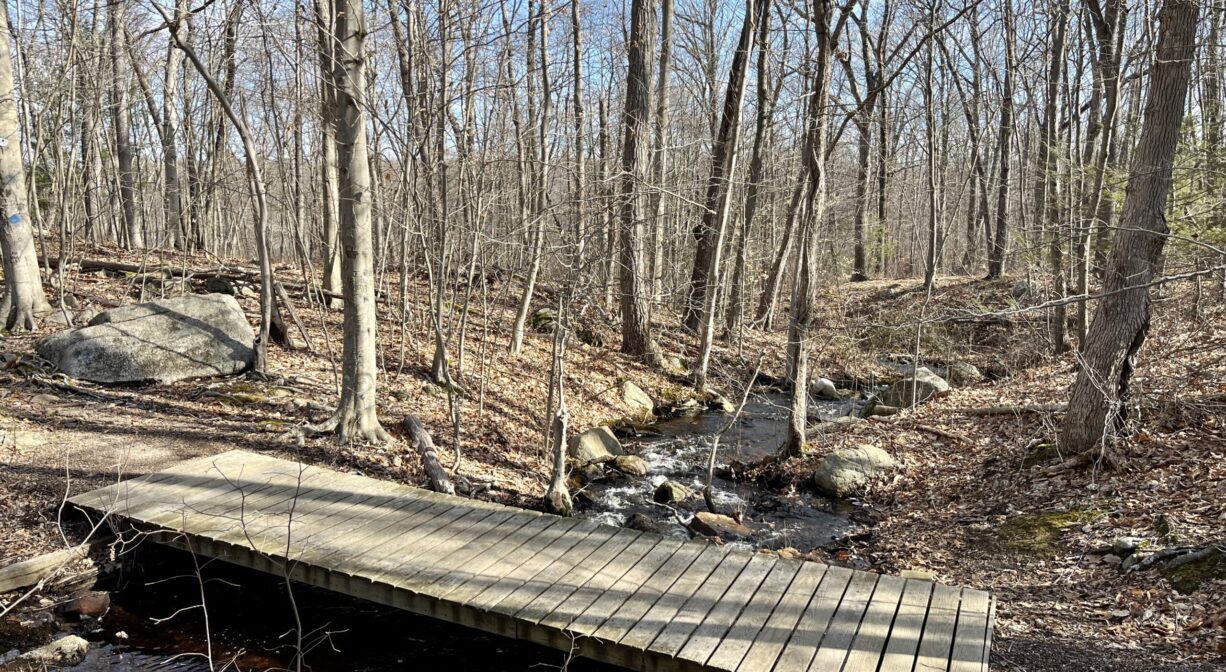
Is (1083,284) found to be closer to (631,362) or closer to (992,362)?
(992,362)

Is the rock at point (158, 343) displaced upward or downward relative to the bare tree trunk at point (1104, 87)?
downward

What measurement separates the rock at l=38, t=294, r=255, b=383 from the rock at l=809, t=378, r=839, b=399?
34.7 feet

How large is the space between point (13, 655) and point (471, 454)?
15.5 ft

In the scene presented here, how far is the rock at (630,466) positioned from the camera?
969 cm

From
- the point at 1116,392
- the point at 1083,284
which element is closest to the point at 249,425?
the point at 1116,392

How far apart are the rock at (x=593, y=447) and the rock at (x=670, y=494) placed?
1189 millimetres

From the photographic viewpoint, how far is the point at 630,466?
9.75 metres

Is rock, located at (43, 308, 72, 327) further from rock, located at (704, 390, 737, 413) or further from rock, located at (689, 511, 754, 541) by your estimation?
rock, located at (704, 390, 737, 413)

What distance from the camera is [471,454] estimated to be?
8.80m

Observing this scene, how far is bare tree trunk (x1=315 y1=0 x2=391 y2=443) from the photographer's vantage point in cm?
710

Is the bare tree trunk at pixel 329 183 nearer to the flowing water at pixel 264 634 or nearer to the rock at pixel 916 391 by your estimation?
the flowing water at pixel 264 634

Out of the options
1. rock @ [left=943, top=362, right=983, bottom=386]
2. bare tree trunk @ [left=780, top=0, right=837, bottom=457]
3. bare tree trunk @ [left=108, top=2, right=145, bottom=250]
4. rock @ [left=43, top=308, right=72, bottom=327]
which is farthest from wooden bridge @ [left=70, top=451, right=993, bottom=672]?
bare tree trunk @ [left=108, top=2, right=145, bottom=250]

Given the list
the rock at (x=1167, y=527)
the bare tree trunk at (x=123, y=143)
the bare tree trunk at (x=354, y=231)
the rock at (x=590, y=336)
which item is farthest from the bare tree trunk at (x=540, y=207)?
the bare tree trunk at (x=123, y=143)

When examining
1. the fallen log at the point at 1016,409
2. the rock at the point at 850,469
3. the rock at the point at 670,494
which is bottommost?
the rock at the point at 670,494
